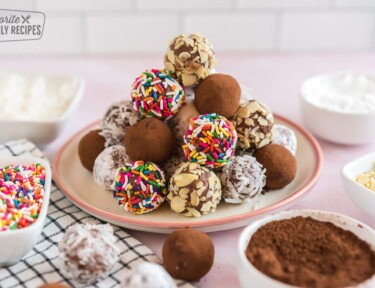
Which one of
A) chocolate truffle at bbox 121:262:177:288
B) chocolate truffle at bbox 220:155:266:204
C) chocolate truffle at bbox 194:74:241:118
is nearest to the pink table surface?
chocolate truffle at bbox 220:155:266:204

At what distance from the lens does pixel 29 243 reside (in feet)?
3.43

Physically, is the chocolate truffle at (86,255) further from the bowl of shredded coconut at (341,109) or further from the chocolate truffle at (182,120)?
the bowl of shredded coconut at (341,109)

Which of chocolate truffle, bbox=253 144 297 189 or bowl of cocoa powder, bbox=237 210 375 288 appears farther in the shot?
chocolate truffle, bbox=253 144 297 189

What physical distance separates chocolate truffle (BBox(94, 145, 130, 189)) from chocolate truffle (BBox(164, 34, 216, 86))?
187mm

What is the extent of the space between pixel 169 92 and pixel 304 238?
382 mm

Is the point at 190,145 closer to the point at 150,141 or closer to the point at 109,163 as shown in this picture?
the point at 150,141

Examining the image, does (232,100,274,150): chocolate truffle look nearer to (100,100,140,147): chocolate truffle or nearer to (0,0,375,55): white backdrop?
(100,100,140,147): chocolate truffle

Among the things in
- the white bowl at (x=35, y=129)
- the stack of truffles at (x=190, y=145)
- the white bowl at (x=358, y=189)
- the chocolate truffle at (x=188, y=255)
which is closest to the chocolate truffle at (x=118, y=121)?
the stack of truffles at (x=190, y=145)

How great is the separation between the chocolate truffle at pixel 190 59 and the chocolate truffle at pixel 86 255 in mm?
359

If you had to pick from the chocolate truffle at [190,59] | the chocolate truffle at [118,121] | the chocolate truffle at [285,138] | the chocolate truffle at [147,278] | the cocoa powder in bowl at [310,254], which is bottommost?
the chocolate truffle at [147,278]

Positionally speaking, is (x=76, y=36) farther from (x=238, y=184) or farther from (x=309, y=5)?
(x=238, y=184)

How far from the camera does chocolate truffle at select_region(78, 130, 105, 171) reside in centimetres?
130

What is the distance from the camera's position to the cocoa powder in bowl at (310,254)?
0.92 metres

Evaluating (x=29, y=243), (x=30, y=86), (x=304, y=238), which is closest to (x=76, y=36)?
(x=30, y=86)
